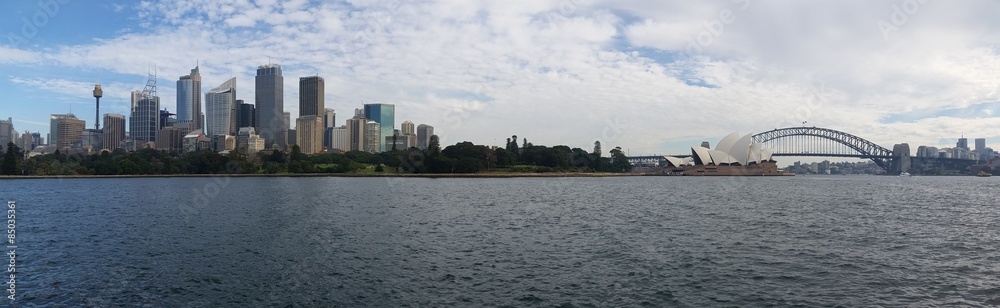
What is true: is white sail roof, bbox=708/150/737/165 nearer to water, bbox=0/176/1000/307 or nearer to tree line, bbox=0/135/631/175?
tree line, bbox=0/135/631/175

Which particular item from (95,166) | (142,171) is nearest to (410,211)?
(142,171)

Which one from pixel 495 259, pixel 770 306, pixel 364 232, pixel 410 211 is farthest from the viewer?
pixel 410 211

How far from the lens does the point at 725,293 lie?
1717 cm

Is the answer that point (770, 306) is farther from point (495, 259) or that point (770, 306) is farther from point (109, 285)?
point (109, 285)

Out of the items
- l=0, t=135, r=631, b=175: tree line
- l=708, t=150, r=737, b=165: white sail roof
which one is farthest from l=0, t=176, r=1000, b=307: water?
l=708, t=150, r=737, b=165: white sail roof

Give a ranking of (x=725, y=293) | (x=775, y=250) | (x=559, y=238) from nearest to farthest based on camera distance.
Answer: (x=725, y=293) < (x=775, y=250) < (x=559, y=238)

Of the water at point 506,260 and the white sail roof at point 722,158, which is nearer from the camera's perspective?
the water at point 506,260

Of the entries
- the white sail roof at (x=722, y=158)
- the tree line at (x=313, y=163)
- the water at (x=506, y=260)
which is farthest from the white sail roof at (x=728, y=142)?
the water at (x=506, y=260)

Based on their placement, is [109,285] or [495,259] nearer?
[109,285]

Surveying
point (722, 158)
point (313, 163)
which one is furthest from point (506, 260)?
point (722, 158)

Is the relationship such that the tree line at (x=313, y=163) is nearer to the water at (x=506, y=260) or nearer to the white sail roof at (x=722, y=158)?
the white sail roof at (x=722, y=158)

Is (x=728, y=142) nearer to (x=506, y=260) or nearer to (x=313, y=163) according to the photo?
(x=313, y=163)

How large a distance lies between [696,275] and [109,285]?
18572 millimetres

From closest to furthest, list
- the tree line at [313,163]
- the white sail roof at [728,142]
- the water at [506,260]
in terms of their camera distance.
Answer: the water at [506,260], the tree line at [313,163], the white sail roof at [728,142]
